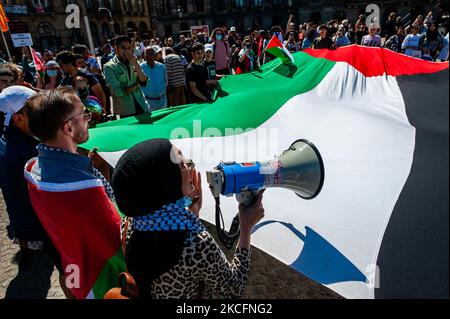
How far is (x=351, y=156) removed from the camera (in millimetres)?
2311

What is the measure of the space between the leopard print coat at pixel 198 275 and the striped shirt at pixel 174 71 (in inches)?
191

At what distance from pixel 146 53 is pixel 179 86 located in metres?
1.12

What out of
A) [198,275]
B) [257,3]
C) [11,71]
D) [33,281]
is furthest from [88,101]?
[257,3]

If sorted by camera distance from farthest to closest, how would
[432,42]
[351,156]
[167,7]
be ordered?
[167,7]
[432,42]
[351,156]

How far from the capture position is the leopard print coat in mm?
1214

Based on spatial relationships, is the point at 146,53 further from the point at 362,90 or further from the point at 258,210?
the point at 258,210

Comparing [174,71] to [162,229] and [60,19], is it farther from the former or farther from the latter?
[60,19]

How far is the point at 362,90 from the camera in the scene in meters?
3.42

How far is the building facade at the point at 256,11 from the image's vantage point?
3200 centimetres

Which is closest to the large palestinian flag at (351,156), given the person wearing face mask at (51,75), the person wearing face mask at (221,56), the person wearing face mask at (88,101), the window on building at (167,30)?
the person wearing face mask at (88,101)

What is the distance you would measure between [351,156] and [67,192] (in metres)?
1.90

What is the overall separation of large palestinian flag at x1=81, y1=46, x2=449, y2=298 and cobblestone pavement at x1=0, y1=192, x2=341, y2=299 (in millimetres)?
807

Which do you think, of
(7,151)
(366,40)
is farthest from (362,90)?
(366,40)

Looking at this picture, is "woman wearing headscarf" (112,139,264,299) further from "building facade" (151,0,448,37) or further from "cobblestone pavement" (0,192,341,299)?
"building facade" (151,0,448,37)
